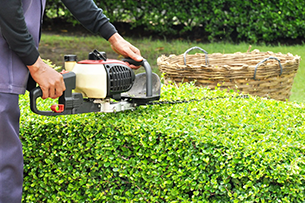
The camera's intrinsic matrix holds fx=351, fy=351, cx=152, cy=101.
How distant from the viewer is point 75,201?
2.24 metres

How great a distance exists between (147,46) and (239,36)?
2097 mm

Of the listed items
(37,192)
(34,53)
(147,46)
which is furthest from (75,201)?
(147,46)

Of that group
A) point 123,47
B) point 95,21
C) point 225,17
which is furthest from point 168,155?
point 225,17

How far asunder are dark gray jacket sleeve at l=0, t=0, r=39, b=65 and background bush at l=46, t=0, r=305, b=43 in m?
6.50

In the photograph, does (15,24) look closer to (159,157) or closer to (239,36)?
(159,157)

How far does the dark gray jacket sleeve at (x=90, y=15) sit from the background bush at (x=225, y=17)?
576 centimetres

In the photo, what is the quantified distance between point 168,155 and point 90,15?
1.04 meters

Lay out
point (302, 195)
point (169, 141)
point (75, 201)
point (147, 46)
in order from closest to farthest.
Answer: point (302, 195), point (169, 141), point (75, 201), point (147, 46)

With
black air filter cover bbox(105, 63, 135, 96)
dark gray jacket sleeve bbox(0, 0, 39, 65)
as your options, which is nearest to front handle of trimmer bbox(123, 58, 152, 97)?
black air filter cover bbox(105, 63, 135, 96)

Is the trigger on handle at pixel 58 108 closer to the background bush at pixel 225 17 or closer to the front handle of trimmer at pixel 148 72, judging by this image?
the front handle of trimmer at pixel 148 72

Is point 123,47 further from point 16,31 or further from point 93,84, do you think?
point 16,31

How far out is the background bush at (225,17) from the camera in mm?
7520

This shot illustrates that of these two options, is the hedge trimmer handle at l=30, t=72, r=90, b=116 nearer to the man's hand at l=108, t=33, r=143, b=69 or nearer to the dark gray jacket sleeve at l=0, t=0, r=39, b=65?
the dark gray jacket sleeve at l=0, t=0, r=39, b=65

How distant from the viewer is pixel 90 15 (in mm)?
2291
